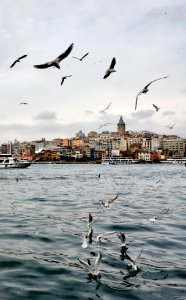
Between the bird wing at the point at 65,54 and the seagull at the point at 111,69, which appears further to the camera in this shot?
the seagull at the point at 111,69

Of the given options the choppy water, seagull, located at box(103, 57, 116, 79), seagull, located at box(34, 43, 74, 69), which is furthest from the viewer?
seagull, located at box(103, 57, 116, 79)

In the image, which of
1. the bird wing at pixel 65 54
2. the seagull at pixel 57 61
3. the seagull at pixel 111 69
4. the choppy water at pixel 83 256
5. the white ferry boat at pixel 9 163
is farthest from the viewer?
the white ferry boat at pixel 9 163

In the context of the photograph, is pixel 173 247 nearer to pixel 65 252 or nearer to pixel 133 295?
pixel 65 252

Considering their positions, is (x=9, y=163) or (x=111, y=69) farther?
(x=9, y=163)

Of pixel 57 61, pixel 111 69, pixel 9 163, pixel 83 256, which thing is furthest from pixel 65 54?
pixel 9 163

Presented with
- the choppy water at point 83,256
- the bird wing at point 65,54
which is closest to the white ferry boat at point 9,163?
the choppy water at point 83,256

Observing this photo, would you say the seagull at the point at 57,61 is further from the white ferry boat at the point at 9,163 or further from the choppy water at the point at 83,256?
the white ferry boat at the point at 9,163

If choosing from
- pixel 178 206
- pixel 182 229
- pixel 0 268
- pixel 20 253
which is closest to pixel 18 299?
pixel 0 268

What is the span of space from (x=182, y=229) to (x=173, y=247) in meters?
2.38

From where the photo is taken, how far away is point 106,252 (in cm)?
920

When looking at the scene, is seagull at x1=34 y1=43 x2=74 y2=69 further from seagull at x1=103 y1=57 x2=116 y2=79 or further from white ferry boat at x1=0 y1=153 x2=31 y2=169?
white ferry boat at x1=0 y1=153 x2=31 y2=169

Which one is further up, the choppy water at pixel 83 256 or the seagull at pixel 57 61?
the seagull at pixel 57 61

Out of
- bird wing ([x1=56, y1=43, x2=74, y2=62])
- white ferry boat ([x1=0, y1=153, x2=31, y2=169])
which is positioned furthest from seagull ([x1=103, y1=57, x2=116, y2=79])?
white ferry boat ([x1=0, y1=153, x2=31, y2=169])

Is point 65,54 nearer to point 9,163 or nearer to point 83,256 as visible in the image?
point 83,256
